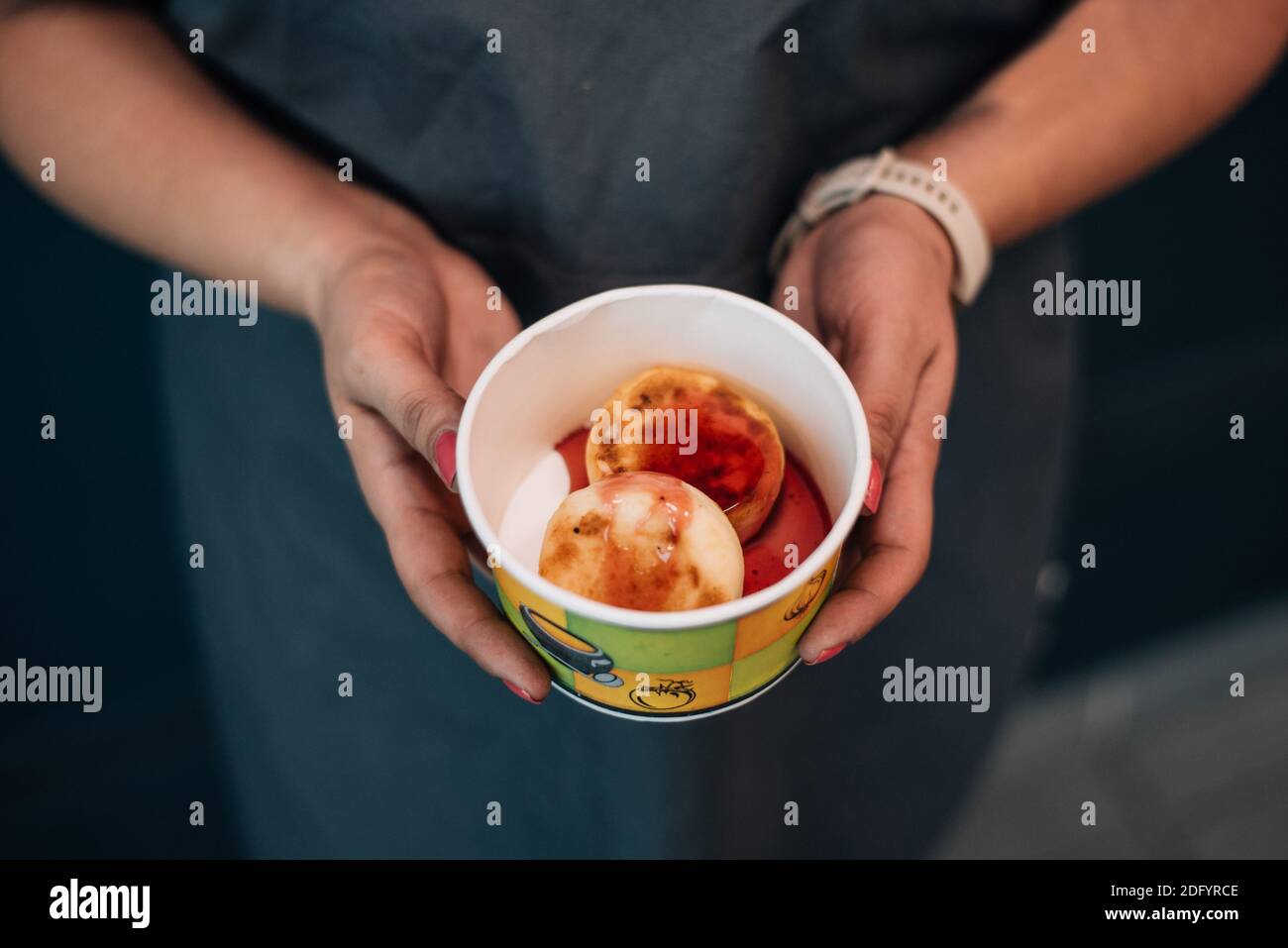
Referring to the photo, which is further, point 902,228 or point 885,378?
point 902,228

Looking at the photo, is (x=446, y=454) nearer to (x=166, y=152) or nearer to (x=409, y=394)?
(x=409, y=394)

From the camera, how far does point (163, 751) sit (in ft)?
4.67

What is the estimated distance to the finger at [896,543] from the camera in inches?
23.5

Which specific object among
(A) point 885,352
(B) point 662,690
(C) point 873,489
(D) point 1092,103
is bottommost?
(B) point 662,690

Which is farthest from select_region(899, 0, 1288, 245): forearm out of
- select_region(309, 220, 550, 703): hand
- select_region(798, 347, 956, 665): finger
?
select_region(309, 220, 550, 703): hand

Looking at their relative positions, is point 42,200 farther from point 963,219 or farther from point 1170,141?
point 1170,141

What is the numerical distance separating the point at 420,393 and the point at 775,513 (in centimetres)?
25

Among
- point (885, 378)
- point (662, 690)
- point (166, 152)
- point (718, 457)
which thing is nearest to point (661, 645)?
point (662, 690)

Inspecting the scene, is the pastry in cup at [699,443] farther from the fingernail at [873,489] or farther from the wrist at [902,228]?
the wrist at [902,228]

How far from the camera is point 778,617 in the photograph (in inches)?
21.4

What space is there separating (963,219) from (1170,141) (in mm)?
254

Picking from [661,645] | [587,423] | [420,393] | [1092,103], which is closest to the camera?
[661,645]

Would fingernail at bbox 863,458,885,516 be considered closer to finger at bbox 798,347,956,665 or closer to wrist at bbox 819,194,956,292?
finger at bbox 798,347,956,665

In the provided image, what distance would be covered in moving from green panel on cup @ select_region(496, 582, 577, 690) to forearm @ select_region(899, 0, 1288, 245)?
1.67ft
